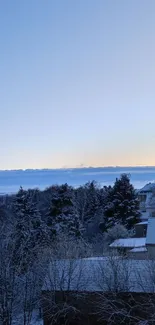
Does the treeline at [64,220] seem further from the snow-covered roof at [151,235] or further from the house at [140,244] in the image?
the snow-covered roof at [151,235]

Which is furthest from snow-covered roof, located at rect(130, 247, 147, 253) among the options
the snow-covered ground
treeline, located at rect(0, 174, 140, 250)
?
the snow-covered ground

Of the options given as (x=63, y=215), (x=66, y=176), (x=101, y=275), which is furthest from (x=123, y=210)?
(x=66, y=176)

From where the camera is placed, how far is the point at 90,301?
14891 millimetres

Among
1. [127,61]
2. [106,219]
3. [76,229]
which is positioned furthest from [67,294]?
[106,219]

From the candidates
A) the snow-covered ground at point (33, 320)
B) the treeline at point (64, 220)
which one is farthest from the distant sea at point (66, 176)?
the snow-covered ground at point (33, 320)

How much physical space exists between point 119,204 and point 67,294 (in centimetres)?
1692

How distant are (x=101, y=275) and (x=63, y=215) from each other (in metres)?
15.8

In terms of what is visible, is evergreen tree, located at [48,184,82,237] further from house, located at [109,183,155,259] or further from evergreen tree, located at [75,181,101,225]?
house, located at [109,183,155,259]

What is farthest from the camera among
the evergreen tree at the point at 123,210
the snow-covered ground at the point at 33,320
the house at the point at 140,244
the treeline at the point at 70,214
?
the evergreen tree at the point at 123,210

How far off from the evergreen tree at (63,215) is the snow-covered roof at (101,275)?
12.8 m

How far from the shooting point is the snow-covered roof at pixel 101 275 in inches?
573

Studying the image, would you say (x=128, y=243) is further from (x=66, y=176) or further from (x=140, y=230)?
(x=66, y=176)

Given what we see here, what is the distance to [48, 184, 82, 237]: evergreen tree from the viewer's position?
29891mm

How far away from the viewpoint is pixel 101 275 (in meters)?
15.2
